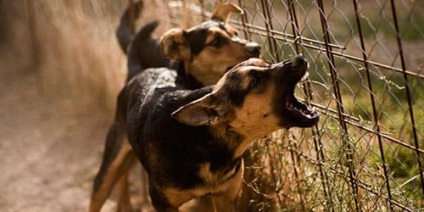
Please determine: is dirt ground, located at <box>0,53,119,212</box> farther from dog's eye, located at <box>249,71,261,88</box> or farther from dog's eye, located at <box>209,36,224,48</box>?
dog's eye, located at <box>249,71,261,88</box>

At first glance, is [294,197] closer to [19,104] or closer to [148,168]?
[148,168]

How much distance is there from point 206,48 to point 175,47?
238 millimetres

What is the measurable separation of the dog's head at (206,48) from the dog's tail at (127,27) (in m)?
1.06

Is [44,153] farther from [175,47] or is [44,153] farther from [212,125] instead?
[212,125]

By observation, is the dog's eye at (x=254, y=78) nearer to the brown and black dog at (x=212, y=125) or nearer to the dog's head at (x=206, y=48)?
the brown and black dog at (x=212, y=125)

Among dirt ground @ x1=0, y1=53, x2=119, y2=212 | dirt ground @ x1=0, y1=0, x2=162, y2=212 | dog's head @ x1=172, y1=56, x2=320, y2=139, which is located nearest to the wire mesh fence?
dog's head @ x1=172, y1=56, x2=320, y2=139

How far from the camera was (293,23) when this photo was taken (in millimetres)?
4168

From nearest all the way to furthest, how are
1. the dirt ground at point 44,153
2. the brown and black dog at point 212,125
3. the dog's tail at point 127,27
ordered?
the brown and black dog at point 212,125 → the dirt ground at point 44,153 → the dog's tail at point 127,27

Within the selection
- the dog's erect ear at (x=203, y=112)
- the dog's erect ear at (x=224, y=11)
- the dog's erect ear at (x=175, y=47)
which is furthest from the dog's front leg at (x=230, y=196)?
the dog's erect ear at (x=224, y=11)

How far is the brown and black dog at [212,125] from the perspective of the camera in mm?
3654

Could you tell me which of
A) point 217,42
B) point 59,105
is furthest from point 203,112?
point 59,105

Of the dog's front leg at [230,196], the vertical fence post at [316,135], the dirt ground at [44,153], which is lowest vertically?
the dirt ground at [44,153]

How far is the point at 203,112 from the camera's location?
12.5 ft

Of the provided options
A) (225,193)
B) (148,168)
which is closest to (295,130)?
(225,193)
